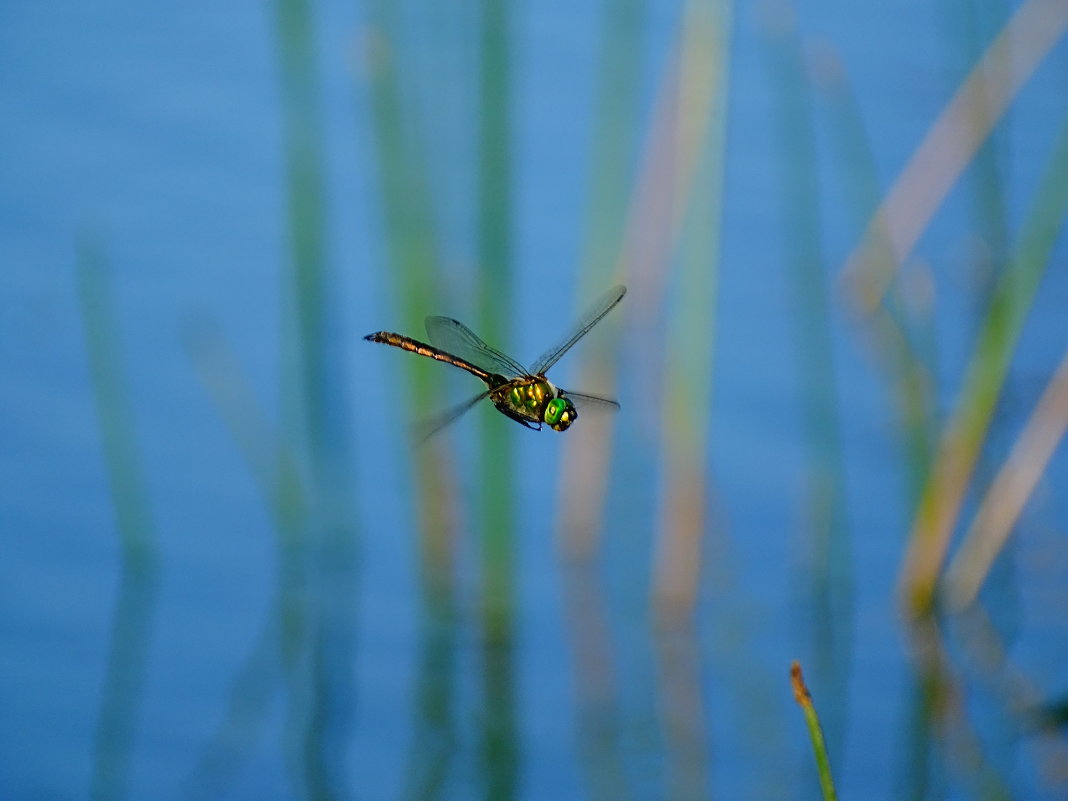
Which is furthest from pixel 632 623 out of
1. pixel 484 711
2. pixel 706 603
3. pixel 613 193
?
pixel 613 193

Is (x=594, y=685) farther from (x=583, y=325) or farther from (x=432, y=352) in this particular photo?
(x=583, y=325)

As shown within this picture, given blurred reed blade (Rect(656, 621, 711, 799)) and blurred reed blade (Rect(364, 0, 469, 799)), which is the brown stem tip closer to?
blurred reed blade (Rect(364, 0, 469, 799))

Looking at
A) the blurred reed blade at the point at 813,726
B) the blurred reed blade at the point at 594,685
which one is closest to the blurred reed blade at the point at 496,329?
the blurred reed blade at the point at 594,685

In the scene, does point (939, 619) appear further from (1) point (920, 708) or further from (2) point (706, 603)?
(2) point (706, 603)

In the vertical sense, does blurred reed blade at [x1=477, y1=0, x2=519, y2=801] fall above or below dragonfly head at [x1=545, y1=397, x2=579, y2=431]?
above

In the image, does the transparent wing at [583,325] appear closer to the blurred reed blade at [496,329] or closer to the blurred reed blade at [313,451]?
the blurred reed blade at [496,329]

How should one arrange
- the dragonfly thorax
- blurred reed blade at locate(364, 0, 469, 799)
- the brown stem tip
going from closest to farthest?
the brown stem tip
the dragonfly thorax
blurred reed blade at locate(364, 0, 469, 799)

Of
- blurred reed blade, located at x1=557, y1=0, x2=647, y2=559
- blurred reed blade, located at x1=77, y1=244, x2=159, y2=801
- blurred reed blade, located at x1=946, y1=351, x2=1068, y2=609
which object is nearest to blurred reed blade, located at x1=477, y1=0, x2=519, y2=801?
blurred reed blade, located at x1=557, y1=0, x2=647, y2=559
